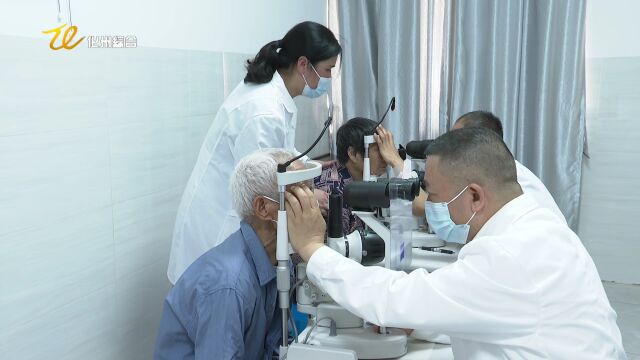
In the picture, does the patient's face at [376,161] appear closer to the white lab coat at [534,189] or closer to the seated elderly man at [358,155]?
the seated elderly man at [358,155]

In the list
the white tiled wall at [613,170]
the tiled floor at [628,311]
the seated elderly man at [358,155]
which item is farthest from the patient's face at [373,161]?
the white tiled wall at [613,170]

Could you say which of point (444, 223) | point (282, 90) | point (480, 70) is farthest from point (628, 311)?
point (282, 90)

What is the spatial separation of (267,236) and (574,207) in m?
2.65

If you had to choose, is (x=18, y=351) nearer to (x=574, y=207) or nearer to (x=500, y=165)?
(x=500, y=165)

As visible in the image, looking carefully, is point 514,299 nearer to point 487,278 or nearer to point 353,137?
point 487,278

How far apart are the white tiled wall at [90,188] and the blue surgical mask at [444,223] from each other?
1.01 m

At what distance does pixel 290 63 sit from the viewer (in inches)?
81.5

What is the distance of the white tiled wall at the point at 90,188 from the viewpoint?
4.83 ft

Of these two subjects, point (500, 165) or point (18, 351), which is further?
point (18, 351)

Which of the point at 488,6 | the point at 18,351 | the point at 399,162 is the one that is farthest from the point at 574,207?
the point at 18,351

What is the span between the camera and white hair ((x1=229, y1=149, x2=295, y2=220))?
4.24 feet

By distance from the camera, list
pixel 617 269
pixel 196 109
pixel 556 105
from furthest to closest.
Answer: pixel 617 269 → pixel 556 105 → pixel 196 109

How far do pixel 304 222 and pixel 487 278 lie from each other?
1.30 ft

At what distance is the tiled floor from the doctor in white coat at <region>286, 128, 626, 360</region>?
184 centimetres
